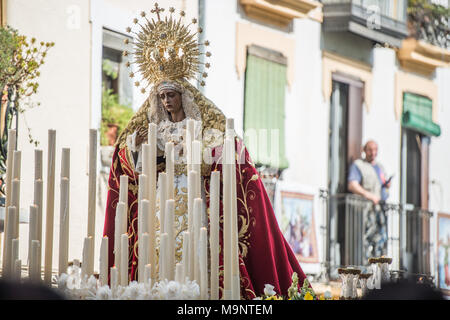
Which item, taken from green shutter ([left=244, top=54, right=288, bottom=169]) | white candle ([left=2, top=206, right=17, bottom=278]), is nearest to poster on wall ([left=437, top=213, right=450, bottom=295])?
green shutter ([left=244, top=54, right=288, bottom=169])

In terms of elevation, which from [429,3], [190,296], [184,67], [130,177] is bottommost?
[190,296]

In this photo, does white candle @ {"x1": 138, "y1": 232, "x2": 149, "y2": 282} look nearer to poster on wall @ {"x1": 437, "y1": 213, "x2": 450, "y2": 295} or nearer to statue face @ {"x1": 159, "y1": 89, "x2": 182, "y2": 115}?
statue face @ {"x1": 159, "y1": 89, "x2": 182, "y2": 115}

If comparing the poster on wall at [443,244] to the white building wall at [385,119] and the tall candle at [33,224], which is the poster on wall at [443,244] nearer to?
the white building wall at [385,119]

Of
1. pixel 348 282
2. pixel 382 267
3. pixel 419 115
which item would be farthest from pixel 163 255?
pixel 419 115

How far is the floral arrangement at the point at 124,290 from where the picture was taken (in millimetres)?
3428

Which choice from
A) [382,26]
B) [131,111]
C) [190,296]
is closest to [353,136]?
[382,26]

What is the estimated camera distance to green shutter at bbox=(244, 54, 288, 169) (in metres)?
11.6

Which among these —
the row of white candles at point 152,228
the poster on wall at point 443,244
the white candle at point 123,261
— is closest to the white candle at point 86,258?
the row of white candles at point 152,228

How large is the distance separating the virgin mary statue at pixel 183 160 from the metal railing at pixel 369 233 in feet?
23.9

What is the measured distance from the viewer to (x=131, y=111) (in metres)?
9.67

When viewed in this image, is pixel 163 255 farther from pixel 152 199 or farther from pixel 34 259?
pixel 34 259

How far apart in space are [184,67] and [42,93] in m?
3.67
